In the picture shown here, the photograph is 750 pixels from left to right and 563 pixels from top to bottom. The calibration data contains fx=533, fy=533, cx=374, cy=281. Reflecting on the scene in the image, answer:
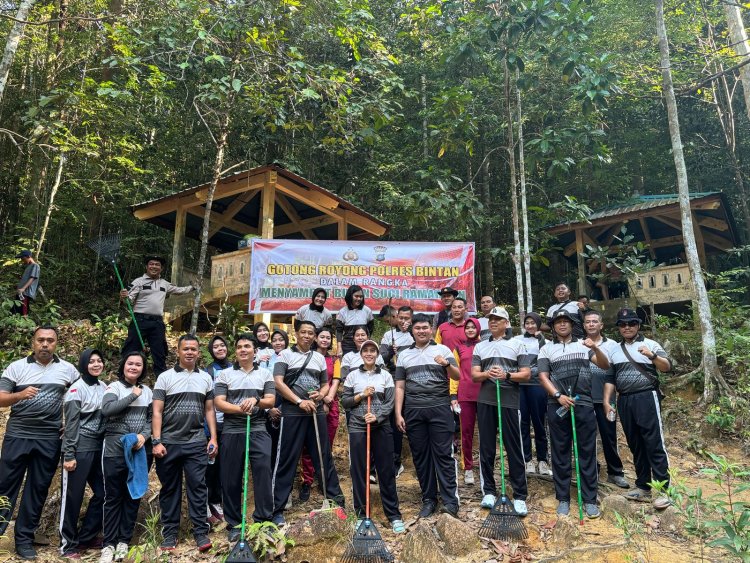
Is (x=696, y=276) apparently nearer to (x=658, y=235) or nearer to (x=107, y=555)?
(x=107, y=555)

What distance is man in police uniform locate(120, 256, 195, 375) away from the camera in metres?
6.59

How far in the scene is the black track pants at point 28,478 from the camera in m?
4.27

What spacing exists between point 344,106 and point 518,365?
4209 millimetres

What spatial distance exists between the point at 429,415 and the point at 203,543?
6.77 feet

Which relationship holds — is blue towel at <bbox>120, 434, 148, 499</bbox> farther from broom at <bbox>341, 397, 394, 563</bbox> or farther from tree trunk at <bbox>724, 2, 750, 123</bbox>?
tree trunk at <bbox>724, 2, 750, 123</bbox>

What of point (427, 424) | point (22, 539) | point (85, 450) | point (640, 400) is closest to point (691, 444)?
point (640, 400)

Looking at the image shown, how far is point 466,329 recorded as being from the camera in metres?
5.67

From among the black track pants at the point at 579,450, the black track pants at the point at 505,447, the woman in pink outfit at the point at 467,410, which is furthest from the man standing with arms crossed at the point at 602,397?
the woman in pink outfit at the point at 467,410

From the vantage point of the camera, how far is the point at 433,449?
4.61 meters

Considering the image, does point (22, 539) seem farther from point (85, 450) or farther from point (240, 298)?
point (240, 298)

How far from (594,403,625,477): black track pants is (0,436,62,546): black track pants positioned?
5.05 metres

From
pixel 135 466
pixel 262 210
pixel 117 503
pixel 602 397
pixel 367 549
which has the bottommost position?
pixel 367 549

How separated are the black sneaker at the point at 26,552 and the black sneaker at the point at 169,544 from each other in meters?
0.98

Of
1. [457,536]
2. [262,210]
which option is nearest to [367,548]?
[457,536]
